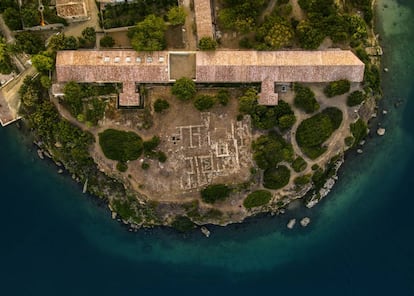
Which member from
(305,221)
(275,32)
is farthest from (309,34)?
(305,221)

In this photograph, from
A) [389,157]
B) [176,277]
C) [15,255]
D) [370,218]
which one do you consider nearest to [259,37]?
[389,157]

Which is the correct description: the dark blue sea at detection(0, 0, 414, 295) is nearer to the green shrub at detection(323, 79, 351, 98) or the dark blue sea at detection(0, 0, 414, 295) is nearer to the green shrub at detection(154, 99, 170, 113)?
the green shrub at detection(323, 79, 351, 98)

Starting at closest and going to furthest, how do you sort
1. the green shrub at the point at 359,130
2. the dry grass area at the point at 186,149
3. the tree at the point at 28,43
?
the tree at the point at 28,43, the dry grass area at the point at 186,149, the green shrub at the point at 359,130

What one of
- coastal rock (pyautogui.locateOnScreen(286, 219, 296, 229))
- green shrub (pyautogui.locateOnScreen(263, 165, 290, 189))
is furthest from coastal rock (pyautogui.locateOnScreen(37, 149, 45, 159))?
coastal rock (pyautogui.locateOnScreen(286, 219, 296, 229))

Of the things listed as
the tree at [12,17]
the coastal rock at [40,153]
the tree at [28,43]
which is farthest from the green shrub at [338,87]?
the tree at [12,17]

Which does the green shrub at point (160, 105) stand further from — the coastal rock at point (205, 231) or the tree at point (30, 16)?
the tree at point (30, 16)

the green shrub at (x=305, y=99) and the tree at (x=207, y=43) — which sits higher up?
the tree at (x=207, y=43)
